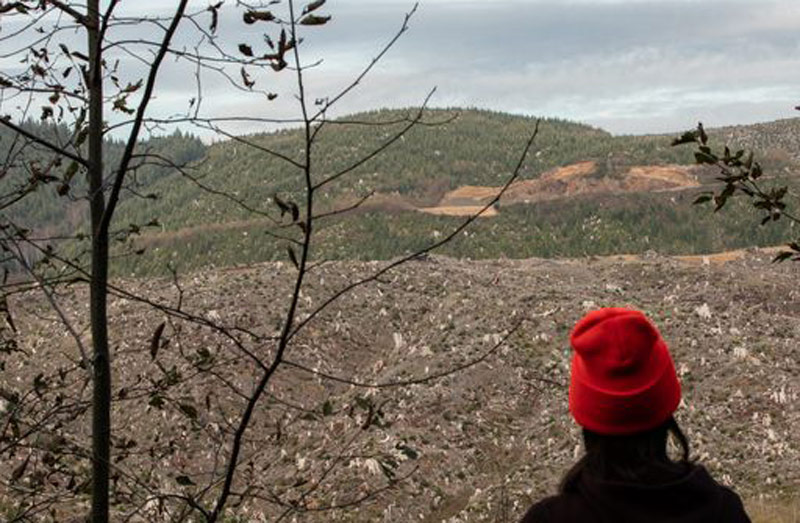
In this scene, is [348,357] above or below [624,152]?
below

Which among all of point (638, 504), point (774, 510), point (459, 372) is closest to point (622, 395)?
point (638, 504)

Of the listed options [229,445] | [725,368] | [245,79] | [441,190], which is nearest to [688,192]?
[441,190]

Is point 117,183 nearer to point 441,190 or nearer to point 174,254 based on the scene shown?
point 174,254

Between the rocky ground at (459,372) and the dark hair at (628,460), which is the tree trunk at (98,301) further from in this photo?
the rocky ground at (459,372)

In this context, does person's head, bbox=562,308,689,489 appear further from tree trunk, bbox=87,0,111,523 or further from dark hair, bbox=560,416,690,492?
tree trunk, bbox=87,0,111,523

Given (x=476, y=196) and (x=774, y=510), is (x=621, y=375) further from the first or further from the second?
(x=476, y=196)
